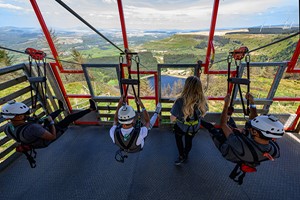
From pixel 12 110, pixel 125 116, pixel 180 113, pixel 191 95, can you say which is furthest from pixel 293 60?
pixel 12 110

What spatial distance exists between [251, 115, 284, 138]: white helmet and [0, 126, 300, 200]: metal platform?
3.89 ft

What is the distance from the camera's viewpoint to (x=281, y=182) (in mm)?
2246

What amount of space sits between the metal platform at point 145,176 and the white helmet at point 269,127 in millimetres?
1186

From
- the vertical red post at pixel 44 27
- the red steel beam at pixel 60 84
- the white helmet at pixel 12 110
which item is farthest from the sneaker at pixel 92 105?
the white helmet at pixel 12 110

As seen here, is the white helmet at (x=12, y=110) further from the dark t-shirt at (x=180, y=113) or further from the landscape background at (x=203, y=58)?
the dark t-shirt at (x=180, y=113)

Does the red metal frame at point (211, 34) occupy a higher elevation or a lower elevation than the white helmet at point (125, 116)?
higher

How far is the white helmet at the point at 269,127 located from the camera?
141cm

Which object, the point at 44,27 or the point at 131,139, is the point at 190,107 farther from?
the point at 44,27

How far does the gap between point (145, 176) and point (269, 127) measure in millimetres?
1785

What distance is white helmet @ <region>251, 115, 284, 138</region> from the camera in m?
1.41

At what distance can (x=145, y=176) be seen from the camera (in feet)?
7.81

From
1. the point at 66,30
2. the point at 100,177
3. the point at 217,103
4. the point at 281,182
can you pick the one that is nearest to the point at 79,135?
the point at 100,177

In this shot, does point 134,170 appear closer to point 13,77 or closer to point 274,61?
point 13,77

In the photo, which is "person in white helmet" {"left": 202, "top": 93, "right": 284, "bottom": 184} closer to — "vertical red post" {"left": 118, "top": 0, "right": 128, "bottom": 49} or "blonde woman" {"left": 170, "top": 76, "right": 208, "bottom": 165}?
"blonde woman" {"left": 170, "top": 76, "right": 208, "bottom": 165}
